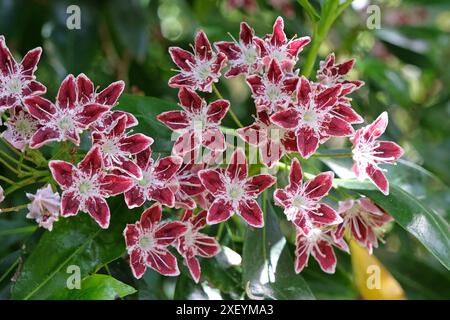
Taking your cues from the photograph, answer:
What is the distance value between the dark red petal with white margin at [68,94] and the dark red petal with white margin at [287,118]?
254mm

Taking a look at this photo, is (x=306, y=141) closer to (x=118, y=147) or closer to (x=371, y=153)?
(x=371, y=153)

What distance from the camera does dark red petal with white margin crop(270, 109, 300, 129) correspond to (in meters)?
0.94

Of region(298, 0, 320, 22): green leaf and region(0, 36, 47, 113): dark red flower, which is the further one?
region(298, 0, 320, 22): green leaf

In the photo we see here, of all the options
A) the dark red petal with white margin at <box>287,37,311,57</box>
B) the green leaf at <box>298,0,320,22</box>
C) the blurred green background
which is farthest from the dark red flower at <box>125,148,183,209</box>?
the blurred green background

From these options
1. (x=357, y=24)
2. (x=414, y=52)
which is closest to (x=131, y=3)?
(x=357, y=24)

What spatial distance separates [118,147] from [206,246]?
215mm

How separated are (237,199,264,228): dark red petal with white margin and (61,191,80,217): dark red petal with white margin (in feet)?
0.71

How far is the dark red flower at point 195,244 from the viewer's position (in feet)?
3.43

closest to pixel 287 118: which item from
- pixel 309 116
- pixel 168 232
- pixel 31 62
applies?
pixel 309 116

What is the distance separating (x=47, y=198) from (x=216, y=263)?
303mm

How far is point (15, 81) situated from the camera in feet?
3.17

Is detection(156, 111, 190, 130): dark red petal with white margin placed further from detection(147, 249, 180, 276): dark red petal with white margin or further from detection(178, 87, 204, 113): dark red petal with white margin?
detection(147, 249, 180, 276): dark red petal with white margin

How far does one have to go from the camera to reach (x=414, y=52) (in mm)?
1904

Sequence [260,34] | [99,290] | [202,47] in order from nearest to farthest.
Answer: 1. [99,290]
2. [202,47]
3. [260,34]
